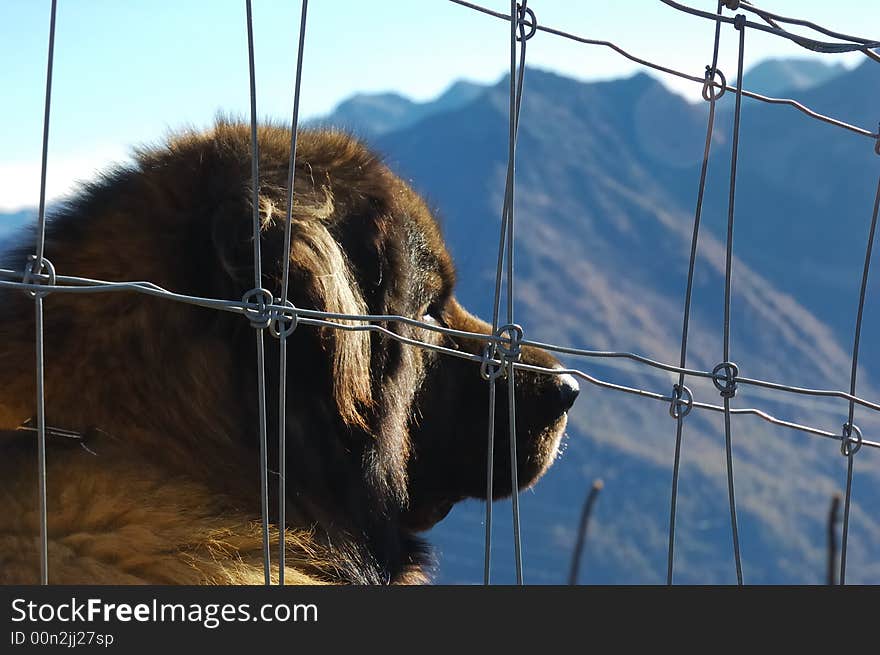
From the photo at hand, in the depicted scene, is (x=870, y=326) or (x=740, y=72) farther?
(x=870, y=326)

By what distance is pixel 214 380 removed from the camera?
2021mm

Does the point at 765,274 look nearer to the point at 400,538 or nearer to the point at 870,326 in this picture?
the point at 870,326

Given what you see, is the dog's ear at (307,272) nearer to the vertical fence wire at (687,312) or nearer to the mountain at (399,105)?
the vertical fence wire at (687,312)

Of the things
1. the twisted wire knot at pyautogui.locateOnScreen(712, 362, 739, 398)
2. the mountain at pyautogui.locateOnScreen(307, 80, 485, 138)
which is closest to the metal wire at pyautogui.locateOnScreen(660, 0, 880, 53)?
the twisted wire knot at pyautogui.locateOnScreen(712, 362, 739, 398)

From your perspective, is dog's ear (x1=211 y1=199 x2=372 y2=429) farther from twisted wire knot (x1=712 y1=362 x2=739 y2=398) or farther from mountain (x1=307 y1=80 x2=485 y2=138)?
mountain (x1=307 y1=80 x2=485 y2=138)

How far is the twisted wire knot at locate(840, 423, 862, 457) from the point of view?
6.18 ft

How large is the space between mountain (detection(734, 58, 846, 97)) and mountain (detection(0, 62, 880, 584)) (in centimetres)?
1069

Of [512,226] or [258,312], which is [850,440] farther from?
[258,312]

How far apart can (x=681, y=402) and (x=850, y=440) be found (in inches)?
14.6

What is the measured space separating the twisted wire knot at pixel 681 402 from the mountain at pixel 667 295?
4854 centimetres

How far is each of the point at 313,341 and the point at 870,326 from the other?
72774 mm

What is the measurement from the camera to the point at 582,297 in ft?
253

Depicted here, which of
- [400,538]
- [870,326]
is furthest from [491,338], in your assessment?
[870,326]

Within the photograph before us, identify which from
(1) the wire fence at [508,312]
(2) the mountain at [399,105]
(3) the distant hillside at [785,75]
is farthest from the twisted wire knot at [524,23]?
(3) the distant hillside at [785,75]
